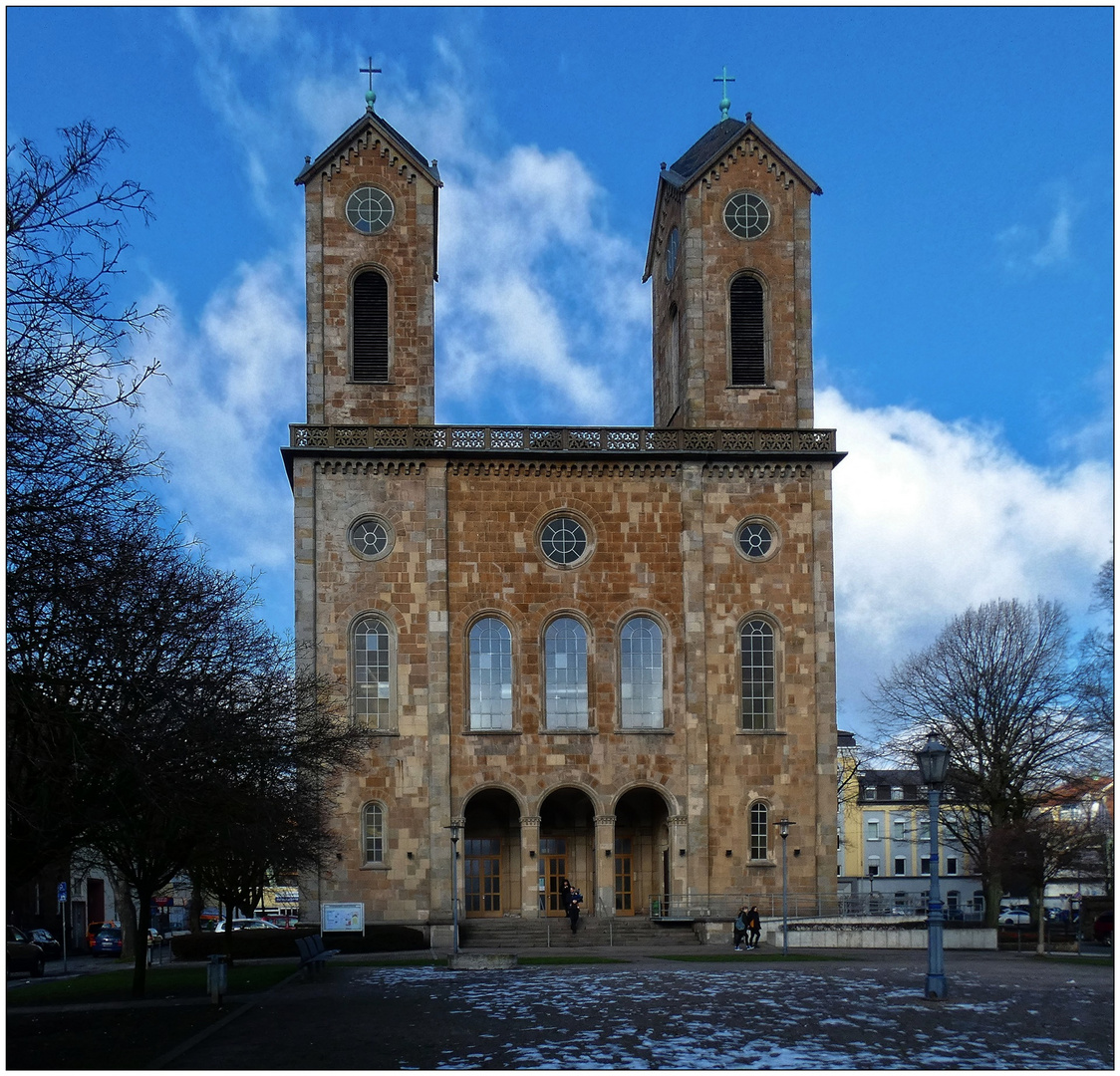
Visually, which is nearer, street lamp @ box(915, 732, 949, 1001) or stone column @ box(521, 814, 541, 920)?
street lamp @ box(915, 732, 949, 1001)

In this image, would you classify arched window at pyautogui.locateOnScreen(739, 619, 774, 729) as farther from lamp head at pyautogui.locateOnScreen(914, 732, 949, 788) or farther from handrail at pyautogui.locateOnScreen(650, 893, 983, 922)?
lamp head at pyautogui.locateOnScreen(914, 732, 949, 788)

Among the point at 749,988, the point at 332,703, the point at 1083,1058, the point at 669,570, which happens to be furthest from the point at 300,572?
the point at 1083,1058

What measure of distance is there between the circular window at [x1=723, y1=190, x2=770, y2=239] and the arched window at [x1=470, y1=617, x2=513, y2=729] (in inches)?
652

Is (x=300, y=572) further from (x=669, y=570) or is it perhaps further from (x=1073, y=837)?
(x=1073, y=837)

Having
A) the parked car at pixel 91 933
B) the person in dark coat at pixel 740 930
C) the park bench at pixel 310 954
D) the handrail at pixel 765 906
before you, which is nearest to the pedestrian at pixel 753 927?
the person in dark coat at pixel 740 930

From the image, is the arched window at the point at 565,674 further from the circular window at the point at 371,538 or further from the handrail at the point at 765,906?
the handrail at the point at 765,906

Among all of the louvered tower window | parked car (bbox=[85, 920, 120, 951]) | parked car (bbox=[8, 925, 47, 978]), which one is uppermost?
the louvered tower window

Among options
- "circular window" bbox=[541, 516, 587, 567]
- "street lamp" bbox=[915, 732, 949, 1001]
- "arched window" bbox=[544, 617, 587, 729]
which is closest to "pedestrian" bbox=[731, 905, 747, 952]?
Result: "arched window" bbox=[544, 617, 587, 729]

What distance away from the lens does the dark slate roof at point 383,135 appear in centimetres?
5072

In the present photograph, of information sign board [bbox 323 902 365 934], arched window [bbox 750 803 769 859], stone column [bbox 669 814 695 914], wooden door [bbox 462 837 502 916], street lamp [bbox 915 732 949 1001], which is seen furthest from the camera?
wooden door [bbox 462 837 502 916]

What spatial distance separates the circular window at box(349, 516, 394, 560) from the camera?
47.9 meters

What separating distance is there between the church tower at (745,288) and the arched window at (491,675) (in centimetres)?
986

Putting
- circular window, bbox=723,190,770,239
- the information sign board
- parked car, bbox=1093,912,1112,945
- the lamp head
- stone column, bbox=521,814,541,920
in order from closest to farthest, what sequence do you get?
the lamp head
the information sign board
stone column, bbox=521,814,541,920
circular window, bbox=723,190,770,239
parked car, bbox=1093,912,1112,945

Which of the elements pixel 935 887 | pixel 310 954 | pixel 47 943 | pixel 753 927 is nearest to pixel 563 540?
pixel 753 927
